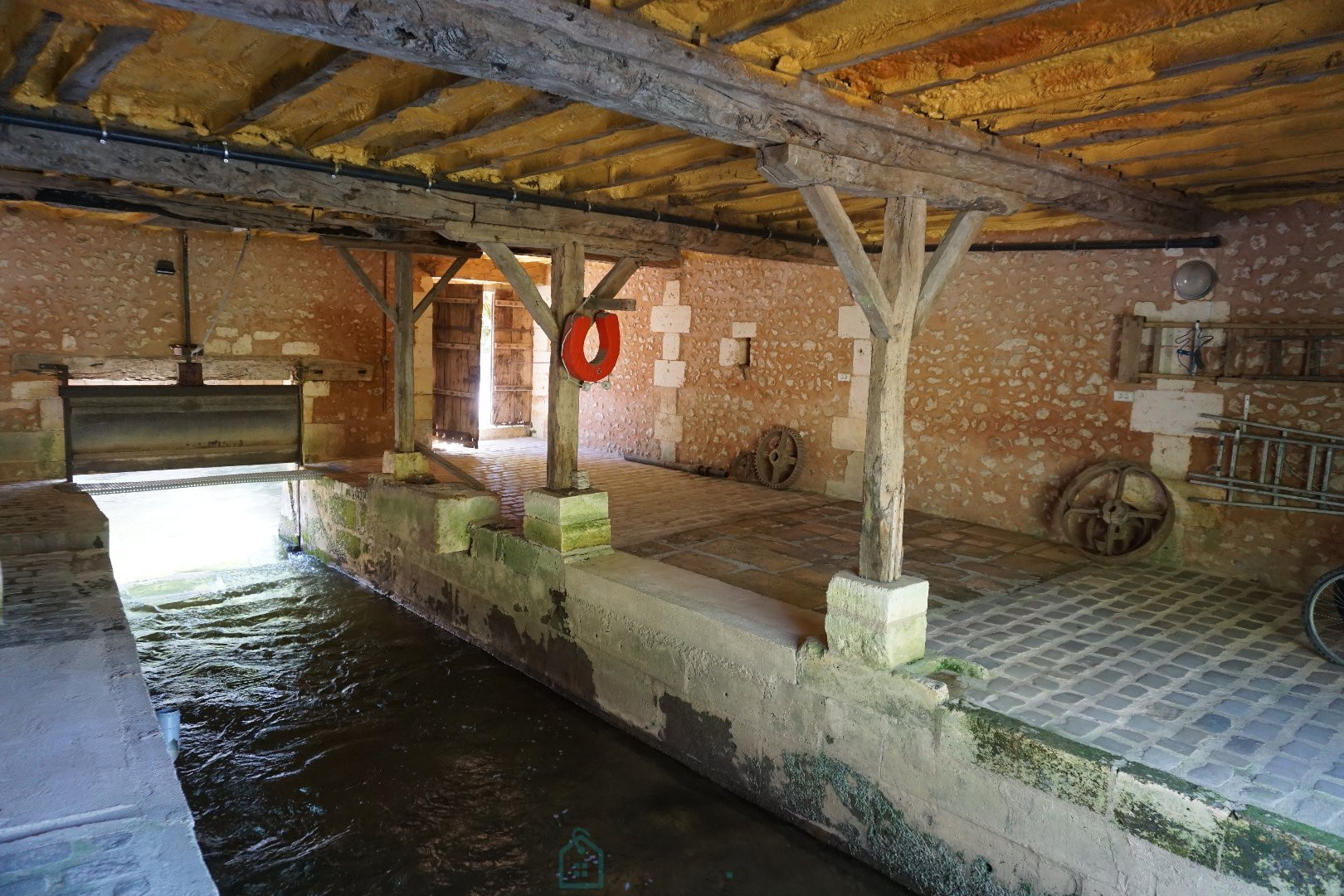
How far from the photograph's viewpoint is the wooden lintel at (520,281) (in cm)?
488

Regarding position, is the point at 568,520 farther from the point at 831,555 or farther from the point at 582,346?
the point at 831,555

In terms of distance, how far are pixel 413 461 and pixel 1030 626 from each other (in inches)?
194

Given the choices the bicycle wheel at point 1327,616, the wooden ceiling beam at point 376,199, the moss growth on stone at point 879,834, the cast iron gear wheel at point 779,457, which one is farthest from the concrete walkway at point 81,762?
the cast iron gear wheel at point 779,457

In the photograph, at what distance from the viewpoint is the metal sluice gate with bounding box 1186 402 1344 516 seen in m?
4.84

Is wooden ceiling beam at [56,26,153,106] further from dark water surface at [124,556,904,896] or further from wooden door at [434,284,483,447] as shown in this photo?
wooden door at [434,284,483,447]

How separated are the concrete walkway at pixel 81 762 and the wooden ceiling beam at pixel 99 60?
7.56 feet

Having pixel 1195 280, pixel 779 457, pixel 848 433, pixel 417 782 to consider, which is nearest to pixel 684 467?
A: pixel 779 457

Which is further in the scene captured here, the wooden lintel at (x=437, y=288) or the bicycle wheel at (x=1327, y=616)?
the wooden lintel at (x=437, y=288)

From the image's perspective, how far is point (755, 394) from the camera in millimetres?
8352

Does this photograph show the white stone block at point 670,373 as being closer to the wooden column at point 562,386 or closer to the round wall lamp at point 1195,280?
the wooden column at point 562,386

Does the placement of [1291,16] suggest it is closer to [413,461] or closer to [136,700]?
[136,700]

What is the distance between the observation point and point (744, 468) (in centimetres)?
836

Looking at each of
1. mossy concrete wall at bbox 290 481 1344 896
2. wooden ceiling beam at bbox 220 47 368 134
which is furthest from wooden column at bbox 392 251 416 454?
wooden ceiling beam at bbox 220 47 368 134

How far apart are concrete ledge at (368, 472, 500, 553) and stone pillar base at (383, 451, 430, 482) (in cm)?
8
